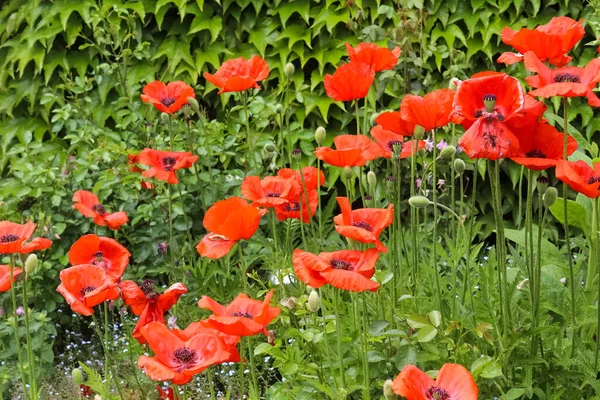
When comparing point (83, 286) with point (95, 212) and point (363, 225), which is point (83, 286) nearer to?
point (363, 225)

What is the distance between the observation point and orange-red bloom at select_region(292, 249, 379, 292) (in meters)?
1.44

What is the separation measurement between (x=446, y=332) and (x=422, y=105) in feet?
1.54

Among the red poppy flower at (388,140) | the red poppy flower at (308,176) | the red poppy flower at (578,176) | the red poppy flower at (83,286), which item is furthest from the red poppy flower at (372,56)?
the red poppy flower at (83,286)

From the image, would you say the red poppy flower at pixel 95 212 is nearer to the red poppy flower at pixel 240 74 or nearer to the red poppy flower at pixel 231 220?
the red poppy flower at pixel 240 74

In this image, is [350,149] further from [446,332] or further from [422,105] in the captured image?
[446,332]

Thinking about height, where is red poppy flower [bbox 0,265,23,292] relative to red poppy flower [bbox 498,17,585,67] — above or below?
below

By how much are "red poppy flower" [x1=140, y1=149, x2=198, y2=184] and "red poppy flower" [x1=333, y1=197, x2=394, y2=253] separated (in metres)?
1.02

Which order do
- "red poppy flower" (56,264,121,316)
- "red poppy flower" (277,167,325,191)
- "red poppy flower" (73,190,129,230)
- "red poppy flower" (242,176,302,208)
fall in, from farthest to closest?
1. "red poppy flower" (73,190,129,230)
2. "red poppy flower" (277,167,325,191)
3. "red poppy flower" (242,176,302,208)
4. "red poppy flower" (56,264,121,316)

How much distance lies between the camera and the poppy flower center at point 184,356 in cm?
151

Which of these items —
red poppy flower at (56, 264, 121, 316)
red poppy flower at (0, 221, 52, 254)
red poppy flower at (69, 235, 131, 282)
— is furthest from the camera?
red poppy flower at (69, 235, 131, 282)

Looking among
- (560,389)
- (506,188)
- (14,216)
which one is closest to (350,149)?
(560,389)

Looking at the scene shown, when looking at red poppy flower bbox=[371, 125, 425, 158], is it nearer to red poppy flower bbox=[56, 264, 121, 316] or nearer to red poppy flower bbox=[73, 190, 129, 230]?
red poppy flower bbox=[73, 190, 129, 230]

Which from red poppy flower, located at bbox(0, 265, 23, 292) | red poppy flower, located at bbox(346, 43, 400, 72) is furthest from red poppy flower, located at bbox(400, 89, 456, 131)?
red poppy flower, located at bbox(0, 265, 23, 292)

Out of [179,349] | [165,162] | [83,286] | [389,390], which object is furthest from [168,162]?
[389,390]
